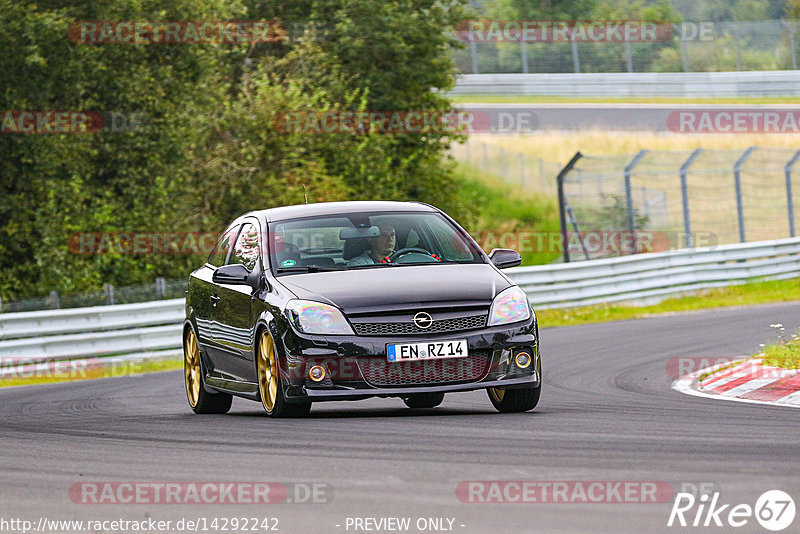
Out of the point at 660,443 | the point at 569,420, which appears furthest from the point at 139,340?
the point at 660,443

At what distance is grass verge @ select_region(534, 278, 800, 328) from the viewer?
24.1m

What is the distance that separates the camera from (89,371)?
19.7 meters

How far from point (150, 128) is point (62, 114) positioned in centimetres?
207

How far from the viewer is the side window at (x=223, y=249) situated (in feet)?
39.2

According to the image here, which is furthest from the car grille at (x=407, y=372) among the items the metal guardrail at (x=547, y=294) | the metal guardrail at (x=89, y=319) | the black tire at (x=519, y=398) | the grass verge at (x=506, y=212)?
the grass verge at (x=506, y=212)

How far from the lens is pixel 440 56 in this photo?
3956cm

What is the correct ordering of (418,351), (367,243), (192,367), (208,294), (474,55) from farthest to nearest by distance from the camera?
(474,55) < (192,367) < (208,294) < (367,243) < (418,351)

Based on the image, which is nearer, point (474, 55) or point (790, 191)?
point (790, 191)

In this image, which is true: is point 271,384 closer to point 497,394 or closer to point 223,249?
point 497,394

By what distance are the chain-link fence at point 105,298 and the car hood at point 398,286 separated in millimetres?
10676

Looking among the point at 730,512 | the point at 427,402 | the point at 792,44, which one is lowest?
the point at 792,44

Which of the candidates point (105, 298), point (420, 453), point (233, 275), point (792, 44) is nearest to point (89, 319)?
point (105, 298)

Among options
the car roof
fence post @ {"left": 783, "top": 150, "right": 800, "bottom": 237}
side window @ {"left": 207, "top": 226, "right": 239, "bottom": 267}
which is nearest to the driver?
the car roof

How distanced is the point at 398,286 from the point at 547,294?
49.2ft
